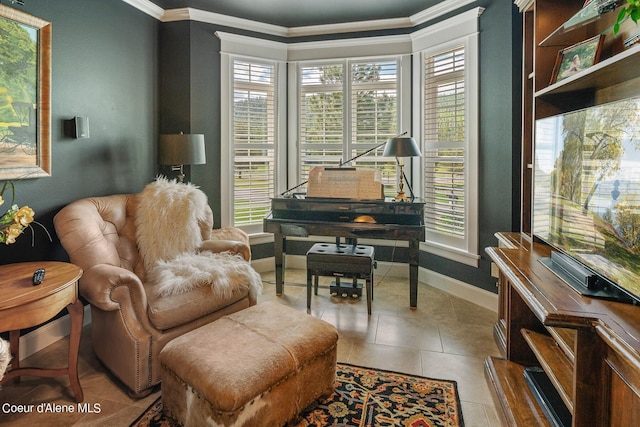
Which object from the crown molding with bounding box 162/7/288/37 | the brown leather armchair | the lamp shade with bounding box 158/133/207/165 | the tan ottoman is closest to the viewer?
the tan ottoman

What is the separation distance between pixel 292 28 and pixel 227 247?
279 cm

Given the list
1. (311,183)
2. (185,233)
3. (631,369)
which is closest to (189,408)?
(185,233)

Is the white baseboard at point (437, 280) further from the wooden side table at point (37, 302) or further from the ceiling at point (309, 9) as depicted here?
the ceiling at point (309, 9)

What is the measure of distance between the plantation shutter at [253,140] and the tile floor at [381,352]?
98cm

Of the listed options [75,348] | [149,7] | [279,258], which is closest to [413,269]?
[279,258]

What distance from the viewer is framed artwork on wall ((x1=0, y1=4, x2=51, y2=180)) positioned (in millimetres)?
2312

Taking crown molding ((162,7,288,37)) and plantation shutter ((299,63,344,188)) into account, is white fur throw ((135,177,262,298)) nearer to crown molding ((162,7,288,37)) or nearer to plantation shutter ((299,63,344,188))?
plantation shutter ((299,63,344,188))

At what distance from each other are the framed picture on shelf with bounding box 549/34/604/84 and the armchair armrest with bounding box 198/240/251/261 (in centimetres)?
237

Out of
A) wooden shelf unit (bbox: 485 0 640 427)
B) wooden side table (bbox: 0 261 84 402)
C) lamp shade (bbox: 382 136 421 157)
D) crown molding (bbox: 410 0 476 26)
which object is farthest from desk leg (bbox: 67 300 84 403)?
crown molding (bbox: 410 0 476 26)

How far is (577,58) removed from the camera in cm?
205

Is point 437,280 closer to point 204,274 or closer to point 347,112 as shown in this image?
point 347,112

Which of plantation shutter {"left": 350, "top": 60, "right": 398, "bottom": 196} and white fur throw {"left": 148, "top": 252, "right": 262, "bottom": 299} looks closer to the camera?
white fur throw {"left": 148, "top": 252, "right": 262, "bottom": 299}

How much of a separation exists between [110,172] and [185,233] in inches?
40.6

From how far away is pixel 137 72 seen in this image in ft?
11.8
